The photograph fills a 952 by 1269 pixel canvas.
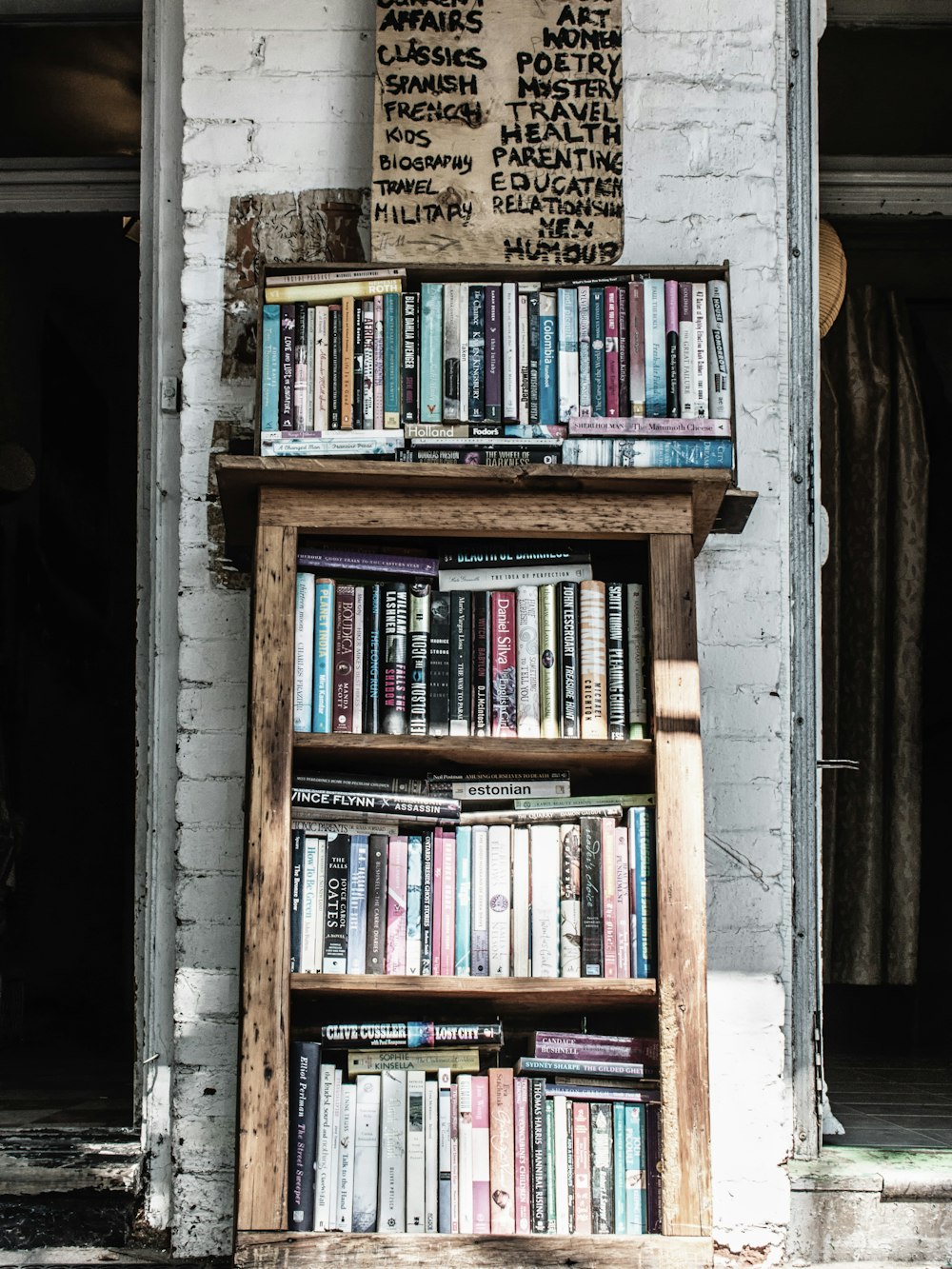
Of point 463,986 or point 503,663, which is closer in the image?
point 463,986

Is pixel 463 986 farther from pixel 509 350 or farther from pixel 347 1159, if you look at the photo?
pixel 509 350

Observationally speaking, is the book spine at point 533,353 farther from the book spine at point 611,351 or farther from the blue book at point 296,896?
the blue book at point 296,896

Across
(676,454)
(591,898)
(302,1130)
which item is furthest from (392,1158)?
(676,454)

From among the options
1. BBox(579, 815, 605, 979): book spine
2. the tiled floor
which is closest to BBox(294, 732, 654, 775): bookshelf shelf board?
BBox(579, 815, 605, 979): book spine

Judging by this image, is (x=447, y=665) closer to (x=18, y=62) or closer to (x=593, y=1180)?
(x=593, y=1180)

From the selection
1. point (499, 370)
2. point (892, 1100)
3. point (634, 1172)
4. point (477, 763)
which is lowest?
point (892, 1100)

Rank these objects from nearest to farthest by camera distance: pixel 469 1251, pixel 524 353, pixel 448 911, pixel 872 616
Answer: pixel 469 1251, pixel 448 911, pixel 524 353, pixel 872 616

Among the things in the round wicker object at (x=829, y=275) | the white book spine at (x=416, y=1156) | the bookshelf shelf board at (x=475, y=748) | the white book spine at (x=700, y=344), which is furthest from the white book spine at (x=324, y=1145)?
the round wicker object at (x=829, y=275)

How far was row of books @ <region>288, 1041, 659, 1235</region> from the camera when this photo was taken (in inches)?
74.2

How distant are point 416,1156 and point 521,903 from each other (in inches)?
15.9

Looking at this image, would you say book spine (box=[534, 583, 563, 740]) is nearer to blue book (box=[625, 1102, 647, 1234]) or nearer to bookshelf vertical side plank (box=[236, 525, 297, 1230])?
bookshelf vertical side plank (box=[236, 525, 297, 1230])

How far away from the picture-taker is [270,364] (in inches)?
80.0

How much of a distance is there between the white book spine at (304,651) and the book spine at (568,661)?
393 millimetres

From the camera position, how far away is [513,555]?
81.2 inches
